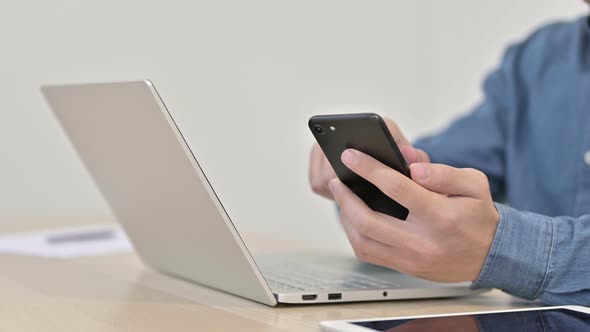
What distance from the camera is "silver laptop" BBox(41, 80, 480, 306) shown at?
76 centimetres

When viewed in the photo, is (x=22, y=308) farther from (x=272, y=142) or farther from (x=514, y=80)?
(x=272, y=142)

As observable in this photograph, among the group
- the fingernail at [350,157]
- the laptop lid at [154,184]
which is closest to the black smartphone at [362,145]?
the fingernail at [350,157]

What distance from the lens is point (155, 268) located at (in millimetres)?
1012

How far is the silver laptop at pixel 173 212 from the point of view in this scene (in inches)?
30.1

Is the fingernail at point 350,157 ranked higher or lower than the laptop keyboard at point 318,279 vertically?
higher

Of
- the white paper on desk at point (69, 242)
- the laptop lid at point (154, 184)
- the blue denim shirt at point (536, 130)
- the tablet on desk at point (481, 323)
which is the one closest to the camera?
the tablet on desk at point (481, 323)

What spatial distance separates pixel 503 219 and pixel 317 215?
207cm

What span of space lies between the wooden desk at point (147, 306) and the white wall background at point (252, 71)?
1.33 m

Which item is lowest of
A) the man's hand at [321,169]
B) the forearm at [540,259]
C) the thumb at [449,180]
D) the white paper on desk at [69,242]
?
the forearm at [540,259]

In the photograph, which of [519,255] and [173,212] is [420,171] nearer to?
[519,255]

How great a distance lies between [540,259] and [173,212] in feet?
1.15

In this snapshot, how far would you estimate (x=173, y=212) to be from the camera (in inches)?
33.8

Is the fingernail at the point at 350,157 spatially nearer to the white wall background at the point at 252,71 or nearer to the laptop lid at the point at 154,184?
the laptop lid at the point at 154,184

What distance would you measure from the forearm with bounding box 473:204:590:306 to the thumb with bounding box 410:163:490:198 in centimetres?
6
